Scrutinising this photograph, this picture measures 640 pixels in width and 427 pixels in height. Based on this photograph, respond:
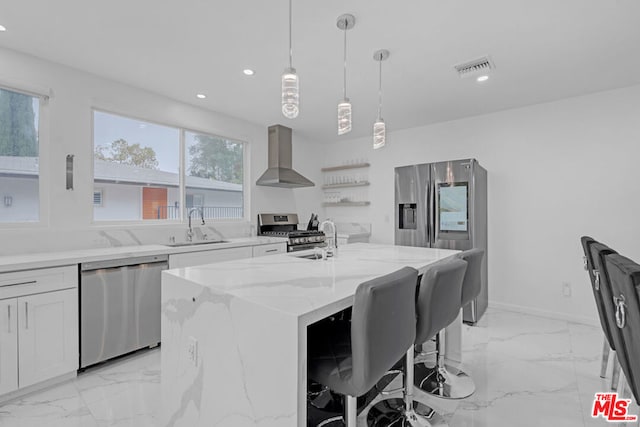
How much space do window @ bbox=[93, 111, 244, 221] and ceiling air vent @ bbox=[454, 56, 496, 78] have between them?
2.93m

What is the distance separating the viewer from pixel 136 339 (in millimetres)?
2582

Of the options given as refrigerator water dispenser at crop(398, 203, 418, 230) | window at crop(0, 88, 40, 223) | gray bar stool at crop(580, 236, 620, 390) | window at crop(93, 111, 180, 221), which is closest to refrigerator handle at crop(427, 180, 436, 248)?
refrigerator water dispenser at crop(398, 203, 418, 230)

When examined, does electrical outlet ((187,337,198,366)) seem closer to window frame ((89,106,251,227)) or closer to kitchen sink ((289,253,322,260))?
kitchen sink ((289,253,322,260))

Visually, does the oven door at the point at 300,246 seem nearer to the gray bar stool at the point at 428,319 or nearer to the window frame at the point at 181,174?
the window frame at the point at 181,174

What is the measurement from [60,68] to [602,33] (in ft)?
14.2

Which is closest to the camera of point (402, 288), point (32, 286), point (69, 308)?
point (402, 288)

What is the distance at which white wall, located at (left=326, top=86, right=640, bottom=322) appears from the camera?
311 cm

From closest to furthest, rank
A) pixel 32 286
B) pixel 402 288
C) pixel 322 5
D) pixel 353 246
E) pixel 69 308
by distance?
pixel 402 288, pixel 322 5, pixel 32 286, pixel 69 308, pixel 353 246

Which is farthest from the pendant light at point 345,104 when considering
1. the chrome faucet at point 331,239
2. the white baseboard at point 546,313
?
the white baseboard at point 546,313

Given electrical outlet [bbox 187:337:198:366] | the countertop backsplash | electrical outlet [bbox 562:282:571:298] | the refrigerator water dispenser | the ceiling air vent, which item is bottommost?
electrical outlet [bbox 562:282:571:298]

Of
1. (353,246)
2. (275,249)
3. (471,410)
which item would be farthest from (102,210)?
(471,410)

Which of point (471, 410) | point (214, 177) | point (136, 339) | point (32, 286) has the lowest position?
point (471, 410)

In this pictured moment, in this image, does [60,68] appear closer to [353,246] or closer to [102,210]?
[102,210]

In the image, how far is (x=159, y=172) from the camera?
11.4 ft
